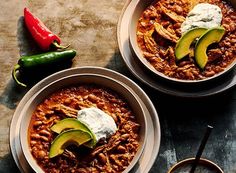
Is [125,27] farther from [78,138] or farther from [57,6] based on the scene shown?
[78,138]

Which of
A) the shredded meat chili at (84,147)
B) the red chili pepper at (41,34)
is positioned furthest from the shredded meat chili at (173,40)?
the red chili pepper at (41,34)

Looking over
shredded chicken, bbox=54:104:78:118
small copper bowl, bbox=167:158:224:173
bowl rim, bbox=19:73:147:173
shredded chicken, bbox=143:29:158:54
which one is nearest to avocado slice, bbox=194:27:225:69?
shredded chicken, bbox=143:29:158:54

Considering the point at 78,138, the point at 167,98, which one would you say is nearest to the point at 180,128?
the point at 167,98

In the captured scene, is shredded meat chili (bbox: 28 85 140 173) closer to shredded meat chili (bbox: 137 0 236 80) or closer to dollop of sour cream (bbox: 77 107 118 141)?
dollop of sour cream (bbox: 77 107 118 141)

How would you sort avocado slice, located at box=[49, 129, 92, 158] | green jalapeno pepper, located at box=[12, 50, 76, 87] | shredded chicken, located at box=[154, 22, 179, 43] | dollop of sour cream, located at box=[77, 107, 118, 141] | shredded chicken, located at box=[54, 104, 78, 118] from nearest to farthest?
1. avocado slice, located at box=[49, 129, 92, 158]
2. dollop of sour cream, located at box=[77, 107, 118, 141]
3. shredded chicken, located at box=[54, 104, 78, 118]
4. shredded chicken, located at box=[154, 22, 179, 43]
5. green jalapeno pepper, located at box=[12, 50, 76, 87]

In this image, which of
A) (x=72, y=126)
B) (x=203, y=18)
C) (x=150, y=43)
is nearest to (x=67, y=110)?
(x=72, y=126)
